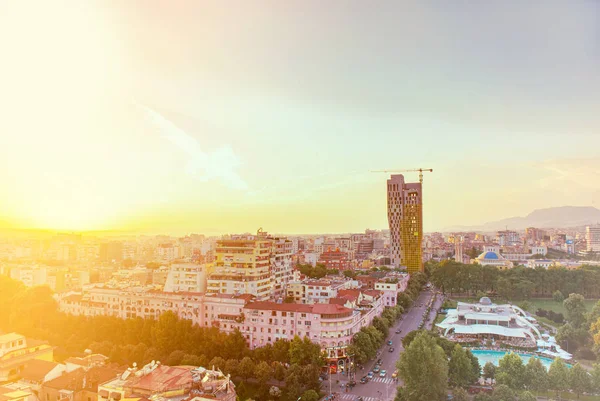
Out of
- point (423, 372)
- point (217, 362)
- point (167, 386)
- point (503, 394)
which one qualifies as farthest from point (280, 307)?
point (503, 394)

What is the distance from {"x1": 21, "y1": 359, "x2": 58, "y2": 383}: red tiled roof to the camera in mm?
5816

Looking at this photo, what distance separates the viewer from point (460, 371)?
23.0 ft

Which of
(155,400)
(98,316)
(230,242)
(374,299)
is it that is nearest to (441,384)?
(155,400)

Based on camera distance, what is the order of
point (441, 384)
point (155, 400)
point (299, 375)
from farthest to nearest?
point (299, 375) < point (441, 384) < point (155, 400)

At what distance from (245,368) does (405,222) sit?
50.4ft

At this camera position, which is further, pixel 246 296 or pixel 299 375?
pixel 246 296

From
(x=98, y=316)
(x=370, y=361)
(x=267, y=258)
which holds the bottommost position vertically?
(x=370, y=361)

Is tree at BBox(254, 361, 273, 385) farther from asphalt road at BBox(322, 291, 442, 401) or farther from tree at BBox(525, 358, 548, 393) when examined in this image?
tree at BBox(525, 358, 548, 393)

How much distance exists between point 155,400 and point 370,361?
17.3 ft

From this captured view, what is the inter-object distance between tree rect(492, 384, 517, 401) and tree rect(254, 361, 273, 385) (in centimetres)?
333

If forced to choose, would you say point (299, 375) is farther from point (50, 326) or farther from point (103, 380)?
point (50, 326)

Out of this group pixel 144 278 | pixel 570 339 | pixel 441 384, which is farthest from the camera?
pixel 144 278

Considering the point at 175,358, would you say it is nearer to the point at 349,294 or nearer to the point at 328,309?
the point at 328,309

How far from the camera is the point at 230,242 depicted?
11094 mm
